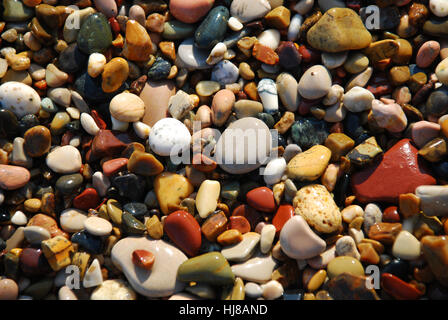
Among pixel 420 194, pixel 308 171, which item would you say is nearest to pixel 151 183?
pixel 308 171

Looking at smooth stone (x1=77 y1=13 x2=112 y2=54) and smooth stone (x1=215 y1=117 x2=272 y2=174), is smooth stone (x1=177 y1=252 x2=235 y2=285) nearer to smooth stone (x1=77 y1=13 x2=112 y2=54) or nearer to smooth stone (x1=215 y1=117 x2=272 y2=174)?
smooth stone (x1=215 y1=117 x2=272 y2=174)

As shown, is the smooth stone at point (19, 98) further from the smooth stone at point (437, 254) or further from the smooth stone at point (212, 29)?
the smooth stone at point (437, 254)

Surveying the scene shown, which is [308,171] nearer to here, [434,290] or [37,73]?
[434,290]

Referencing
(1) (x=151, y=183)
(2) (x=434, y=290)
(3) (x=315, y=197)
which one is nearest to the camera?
(2) (x=434, y=290)

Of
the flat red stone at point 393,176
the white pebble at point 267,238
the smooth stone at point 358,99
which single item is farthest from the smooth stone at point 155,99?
the flat red stone at point 393,176

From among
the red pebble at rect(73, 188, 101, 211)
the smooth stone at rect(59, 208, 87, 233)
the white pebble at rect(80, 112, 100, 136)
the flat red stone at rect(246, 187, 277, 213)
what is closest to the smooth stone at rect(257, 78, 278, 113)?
the flat red stone at rect(246, 187, 277, 213)

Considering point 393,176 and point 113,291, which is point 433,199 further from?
point 113,291

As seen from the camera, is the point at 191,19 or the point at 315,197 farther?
the point at 191,19
